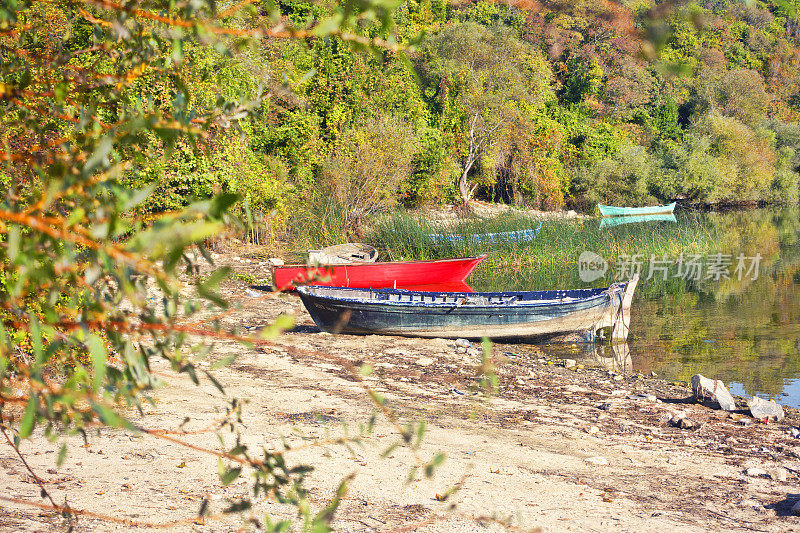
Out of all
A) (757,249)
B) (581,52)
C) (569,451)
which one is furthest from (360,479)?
(581,52)

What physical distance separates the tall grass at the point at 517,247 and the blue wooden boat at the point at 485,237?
7cm

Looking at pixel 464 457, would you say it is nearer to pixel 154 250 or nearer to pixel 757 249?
pixel 154 250

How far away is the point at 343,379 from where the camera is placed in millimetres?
8609

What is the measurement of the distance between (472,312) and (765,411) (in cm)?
529

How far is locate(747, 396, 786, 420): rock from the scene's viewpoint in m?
8.07

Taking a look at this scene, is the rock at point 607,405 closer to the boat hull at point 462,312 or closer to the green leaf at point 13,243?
the boat hull at point 462,312

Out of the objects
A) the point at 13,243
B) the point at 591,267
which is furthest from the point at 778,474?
the point at 591,267

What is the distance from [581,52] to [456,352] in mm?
42432

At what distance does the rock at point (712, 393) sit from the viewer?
846 cm

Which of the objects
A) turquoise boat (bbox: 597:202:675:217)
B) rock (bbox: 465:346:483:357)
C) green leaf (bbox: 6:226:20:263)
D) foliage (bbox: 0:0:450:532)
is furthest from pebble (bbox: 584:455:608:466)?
turquoise boat (bbox: 597:202:675:217)

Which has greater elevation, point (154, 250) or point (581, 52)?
point (581, 52)

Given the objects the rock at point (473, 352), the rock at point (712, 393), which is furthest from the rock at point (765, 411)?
the rock at point (473, 352)

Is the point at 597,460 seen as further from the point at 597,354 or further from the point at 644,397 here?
the point at 597,354

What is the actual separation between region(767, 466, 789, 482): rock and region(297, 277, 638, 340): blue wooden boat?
257 inches
